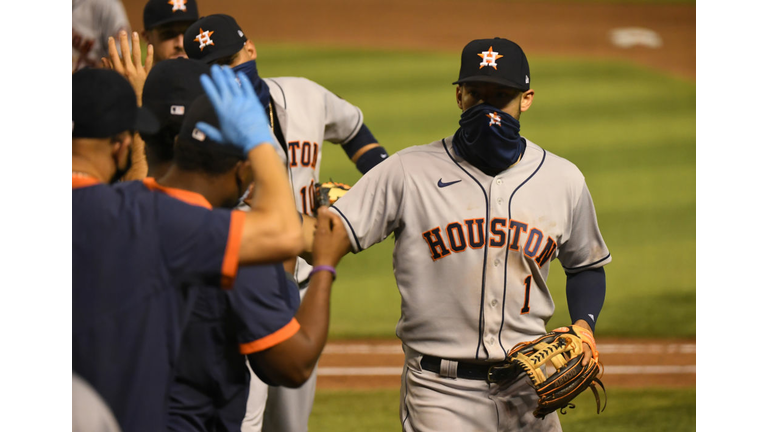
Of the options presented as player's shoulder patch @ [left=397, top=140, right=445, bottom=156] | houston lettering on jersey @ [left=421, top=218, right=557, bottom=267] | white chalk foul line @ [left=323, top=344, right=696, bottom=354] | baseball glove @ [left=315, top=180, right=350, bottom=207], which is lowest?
white chalk foul line @ [left=323, top=344, right=696, bottom=354]

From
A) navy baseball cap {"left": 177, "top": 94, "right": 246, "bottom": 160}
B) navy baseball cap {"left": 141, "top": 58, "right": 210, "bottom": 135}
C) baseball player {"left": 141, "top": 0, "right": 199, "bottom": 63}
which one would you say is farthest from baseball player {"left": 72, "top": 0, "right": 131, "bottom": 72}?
navy baseball cap {"left": 177, "top": 94, "right": 246, "bottom": 160}

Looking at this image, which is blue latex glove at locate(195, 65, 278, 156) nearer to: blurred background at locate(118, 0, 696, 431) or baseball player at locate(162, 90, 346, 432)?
baseball player at locate(162, 90, 346, 432)

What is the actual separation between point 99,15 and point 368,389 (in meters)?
2.98

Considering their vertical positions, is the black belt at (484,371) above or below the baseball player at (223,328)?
below

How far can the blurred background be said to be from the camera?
234 inches

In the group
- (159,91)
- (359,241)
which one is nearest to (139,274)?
(159,91)

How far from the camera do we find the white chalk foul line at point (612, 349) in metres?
6.46

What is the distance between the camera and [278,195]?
1.67m

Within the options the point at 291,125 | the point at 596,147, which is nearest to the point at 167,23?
the point at 291,125

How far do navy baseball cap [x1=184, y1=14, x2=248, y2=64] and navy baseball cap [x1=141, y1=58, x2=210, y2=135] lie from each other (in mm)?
966

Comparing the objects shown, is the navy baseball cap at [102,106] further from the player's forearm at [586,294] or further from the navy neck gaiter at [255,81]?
the player's forearm at [586,294]

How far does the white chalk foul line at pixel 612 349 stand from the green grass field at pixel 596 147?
12.0 inches

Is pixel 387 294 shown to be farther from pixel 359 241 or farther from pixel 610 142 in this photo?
pixel 359 241

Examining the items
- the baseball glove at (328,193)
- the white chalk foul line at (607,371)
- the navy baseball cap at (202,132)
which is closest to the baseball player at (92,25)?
the baseball glove at (328,193)
